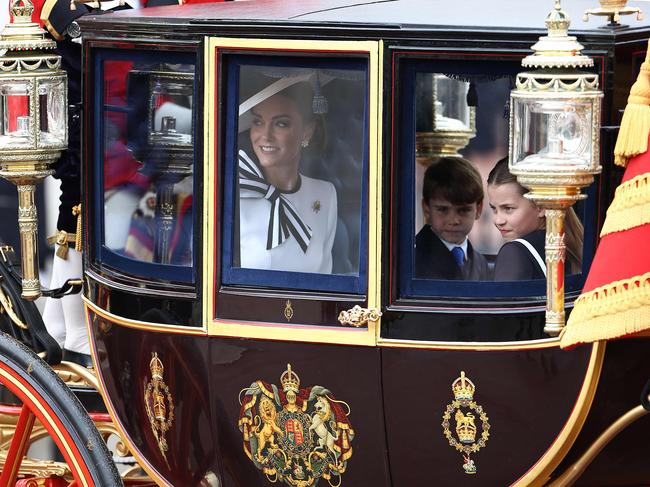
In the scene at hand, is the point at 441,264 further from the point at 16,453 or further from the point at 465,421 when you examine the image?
the point at 16,453

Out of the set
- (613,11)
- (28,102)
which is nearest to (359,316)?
(613,11)

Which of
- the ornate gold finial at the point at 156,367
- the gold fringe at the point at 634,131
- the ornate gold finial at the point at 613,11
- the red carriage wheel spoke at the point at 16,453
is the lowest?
the red carriage wheel spoke at the point at 16,453

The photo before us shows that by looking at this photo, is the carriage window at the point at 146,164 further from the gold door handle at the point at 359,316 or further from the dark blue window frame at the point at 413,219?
the dark blue window frame at the point at 413,219

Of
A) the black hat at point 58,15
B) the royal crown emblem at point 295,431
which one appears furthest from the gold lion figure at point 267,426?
the black hat at point 58,15

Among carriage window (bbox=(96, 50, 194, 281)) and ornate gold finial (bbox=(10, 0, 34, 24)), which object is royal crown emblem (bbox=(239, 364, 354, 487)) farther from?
ornate gold finial (bbox=(10, 0, 34, 24))

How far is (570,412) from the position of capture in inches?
127

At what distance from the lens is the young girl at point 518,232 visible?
3.26 m

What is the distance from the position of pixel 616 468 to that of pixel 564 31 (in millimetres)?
1017

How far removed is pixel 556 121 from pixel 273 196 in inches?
29.8

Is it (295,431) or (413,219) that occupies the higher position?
(413,219)

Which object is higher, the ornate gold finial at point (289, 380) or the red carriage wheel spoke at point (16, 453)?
the ornate gold finial at point (289, 380)

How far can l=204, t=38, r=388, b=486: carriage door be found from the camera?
3266 millimetres

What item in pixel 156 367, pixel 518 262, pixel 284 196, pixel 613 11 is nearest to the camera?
pixel 613 11

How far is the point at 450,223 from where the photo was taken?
3.32 meters
